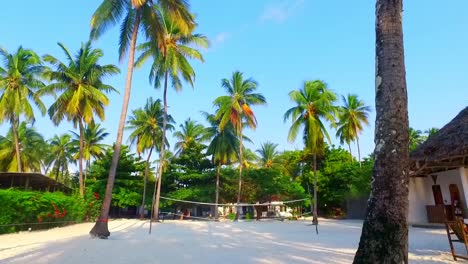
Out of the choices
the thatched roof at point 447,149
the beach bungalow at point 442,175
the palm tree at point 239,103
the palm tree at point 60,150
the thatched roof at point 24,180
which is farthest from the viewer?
the palm tree at point 60,150

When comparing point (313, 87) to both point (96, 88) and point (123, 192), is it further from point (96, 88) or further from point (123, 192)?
point (123, 192)

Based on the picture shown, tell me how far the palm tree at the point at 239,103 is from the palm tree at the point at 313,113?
6295mm

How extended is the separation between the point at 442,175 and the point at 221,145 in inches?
781

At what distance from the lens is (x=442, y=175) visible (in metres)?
16.1

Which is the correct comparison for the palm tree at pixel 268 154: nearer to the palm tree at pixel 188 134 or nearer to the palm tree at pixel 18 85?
the palm tree at pixel 188 134

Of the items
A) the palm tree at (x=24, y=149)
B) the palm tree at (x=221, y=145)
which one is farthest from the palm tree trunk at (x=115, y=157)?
the palm tree at (x=24, y=149)

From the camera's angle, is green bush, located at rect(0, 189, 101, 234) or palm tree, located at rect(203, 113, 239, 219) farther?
palm tree, located at rect(203, 113, 239, 219)

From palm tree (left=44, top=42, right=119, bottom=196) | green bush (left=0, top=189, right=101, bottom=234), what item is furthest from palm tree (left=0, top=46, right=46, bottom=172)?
green bush (left=0, top=189, right=101, bottom=234)

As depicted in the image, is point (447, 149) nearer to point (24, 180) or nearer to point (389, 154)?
point (389, 154)

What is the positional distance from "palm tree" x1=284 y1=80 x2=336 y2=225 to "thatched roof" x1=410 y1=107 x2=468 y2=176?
8704 mm

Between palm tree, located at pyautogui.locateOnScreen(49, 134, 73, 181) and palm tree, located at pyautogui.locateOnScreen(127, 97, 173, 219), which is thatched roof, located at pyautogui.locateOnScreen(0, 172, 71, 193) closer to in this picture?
palm tree, located at pyautogui.locateOnScreen(127, 97, 173, 219)

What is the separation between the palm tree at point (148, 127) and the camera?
111 feet

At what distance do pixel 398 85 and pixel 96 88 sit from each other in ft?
80.1

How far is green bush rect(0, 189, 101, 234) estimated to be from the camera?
47.3 ft
